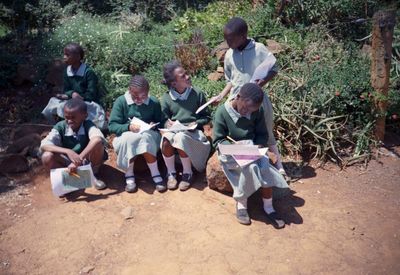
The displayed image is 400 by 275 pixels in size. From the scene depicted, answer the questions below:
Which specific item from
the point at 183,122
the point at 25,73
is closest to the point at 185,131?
the point at 183,122

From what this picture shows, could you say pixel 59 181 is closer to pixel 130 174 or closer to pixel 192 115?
pixel 130 174

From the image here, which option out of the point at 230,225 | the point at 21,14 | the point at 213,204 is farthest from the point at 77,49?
the point at 21,14

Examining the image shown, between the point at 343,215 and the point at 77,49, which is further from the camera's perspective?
the point at 77,49

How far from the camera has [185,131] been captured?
4.28 metres

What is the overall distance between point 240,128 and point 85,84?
85.9 inches

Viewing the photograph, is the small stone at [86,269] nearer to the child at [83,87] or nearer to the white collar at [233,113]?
the white collar at [233,113]

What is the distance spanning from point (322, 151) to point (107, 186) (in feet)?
8.15

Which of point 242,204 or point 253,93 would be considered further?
point 242,204

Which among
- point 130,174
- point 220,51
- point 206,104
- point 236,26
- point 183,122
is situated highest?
point 236,26

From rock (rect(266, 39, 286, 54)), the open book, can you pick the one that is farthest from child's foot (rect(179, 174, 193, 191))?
rock (rect(266, 39, 286, 54))

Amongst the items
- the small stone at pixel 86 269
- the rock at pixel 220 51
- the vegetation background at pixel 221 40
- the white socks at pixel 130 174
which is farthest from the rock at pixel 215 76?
the small stone at pixel 86 269

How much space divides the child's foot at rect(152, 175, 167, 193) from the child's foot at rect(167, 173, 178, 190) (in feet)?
0.19

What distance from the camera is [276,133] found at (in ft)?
16.4

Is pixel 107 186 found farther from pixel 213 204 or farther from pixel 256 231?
pixel 256 231
